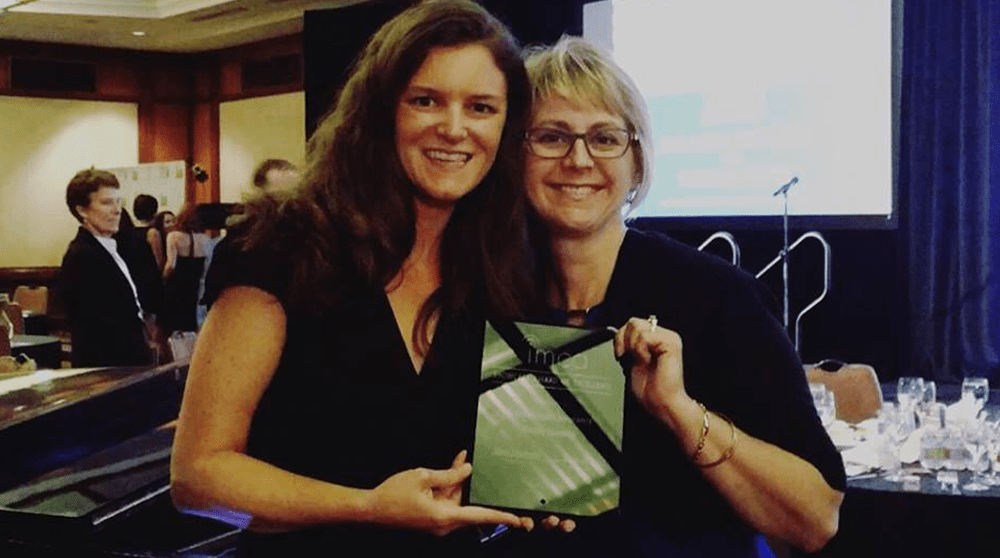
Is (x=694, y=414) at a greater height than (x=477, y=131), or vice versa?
(x=477, y=131)

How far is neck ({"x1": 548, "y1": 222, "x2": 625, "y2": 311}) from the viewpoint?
5.01ft

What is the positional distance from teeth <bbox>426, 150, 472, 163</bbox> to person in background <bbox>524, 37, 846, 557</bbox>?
121mm

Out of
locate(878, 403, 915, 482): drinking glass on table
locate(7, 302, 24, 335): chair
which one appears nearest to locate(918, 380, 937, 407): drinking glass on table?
locate(878, 403, 915, 482): drinking glass on table

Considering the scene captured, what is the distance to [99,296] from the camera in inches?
207

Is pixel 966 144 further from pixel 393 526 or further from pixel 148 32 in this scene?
pixel 148 32

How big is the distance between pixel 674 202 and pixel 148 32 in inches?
253

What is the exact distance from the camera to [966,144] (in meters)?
5.99

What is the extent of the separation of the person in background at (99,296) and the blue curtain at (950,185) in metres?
3.97

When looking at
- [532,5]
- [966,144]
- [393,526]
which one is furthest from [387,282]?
[532,5]

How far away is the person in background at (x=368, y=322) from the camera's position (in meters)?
1.33

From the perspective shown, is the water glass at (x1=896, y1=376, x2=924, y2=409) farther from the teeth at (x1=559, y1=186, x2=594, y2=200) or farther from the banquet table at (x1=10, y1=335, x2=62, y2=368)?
the banquet table at (x1=10, y1=335, x2=62, y2=368)

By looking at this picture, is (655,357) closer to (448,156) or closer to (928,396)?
(448,156)

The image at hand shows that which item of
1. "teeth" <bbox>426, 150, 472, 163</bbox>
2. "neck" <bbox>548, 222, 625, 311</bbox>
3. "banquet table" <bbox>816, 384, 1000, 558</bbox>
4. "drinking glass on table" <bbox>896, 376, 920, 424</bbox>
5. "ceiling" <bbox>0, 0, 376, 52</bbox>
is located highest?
"ceiling" <bbox>0, 0, 376, 52</bbox>

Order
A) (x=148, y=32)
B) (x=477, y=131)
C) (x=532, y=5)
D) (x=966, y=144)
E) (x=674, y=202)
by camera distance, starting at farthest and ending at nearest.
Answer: (x=148, y=32) → (x=532, y=5) → (x=674, y=202) → (x=966, y=144) → (x=477, y=131)
